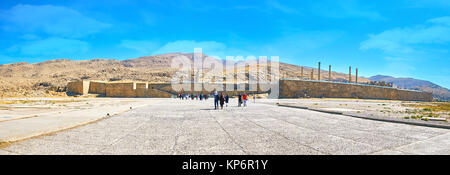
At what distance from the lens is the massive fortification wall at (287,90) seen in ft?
142

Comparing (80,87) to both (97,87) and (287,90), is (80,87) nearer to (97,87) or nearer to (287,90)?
(97,87)

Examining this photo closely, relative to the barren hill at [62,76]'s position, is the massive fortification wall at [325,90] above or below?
below

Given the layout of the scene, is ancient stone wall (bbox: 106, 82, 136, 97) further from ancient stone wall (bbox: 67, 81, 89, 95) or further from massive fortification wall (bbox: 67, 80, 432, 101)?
ancient stone wall (bbox: 67, 81, 89, 95)

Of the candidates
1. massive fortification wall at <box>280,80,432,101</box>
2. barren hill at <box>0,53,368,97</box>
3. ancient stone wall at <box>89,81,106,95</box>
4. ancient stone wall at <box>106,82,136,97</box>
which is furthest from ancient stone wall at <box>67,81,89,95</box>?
massive fortification wall at <box>280,80,432,101</box>

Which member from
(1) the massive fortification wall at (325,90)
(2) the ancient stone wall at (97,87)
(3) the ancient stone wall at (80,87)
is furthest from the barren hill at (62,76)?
(1) the massive fortification wall at (325,90)

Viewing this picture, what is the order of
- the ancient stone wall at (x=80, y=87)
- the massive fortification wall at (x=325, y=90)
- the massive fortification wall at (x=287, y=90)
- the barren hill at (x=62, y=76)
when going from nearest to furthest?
1. the massive fortification wall at (x=325, y=90)
2. the massive fortification wall at (x=287, y=90)
3. the ancient stone wall at (x=80, y=87)
4. the barren hill at (x=62, y=76)

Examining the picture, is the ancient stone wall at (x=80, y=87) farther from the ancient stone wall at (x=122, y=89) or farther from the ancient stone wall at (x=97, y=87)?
the ancient stone wall at (x=122, y=89)

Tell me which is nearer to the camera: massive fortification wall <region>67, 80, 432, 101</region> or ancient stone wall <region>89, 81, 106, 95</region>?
massive fortification wall <region>67, 80, 432, 101</region>

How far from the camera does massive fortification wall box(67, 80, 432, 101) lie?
43.2m
